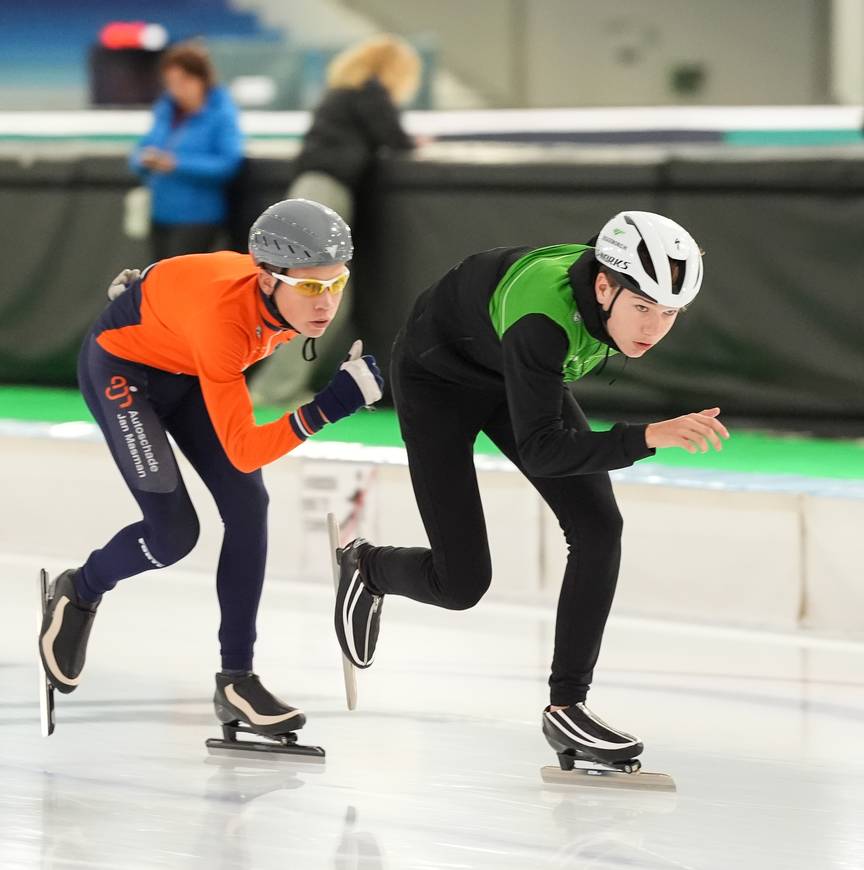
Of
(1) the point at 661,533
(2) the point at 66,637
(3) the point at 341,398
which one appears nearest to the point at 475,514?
(3) the point at 341,398

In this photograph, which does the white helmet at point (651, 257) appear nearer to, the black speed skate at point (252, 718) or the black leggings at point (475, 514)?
the black leggings at point (475, 514)

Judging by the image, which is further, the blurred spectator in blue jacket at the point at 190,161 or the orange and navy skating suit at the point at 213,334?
the blurred spectator in blue jacket at the point at 190,161

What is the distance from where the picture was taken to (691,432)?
2803 mm

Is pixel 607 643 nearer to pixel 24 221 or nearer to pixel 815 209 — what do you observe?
pixel 815 209

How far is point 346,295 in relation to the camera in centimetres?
679

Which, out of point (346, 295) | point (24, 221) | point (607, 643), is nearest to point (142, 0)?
point (24, 221)

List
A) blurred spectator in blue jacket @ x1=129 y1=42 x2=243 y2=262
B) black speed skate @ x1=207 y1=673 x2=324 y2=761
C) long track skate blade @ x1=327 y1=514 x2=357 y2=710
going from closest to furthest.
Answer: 1. black speed skate @ x1=207 y1=673 x2=324 y2=761
2. long track skate blade @ x1=327 y1=514 x2=357 y2=710
3. blurred spectator in blue jacket @ x1=129 y1=42 x2=243 y2=262

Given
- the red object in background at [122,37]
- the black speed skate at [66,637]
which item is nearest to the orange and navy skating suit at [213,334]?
the black speed skate at [66,637]

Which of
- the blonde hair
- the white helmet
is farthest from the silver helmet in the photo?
the blonde hair

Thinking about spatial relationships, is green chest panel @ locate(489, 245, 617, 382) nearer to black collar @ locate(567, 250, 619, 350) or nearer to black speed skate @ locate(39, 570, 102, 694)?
black collar @ locate(567, 250, 619, 350)

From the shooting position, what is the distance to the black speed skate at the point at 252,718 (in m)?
3.54

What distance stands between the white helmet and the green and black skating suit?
77 millimetres

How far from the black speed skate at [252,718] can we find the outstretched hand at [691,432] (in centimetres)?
118

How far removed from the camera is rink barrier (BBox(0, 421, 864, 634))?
15.5ft
